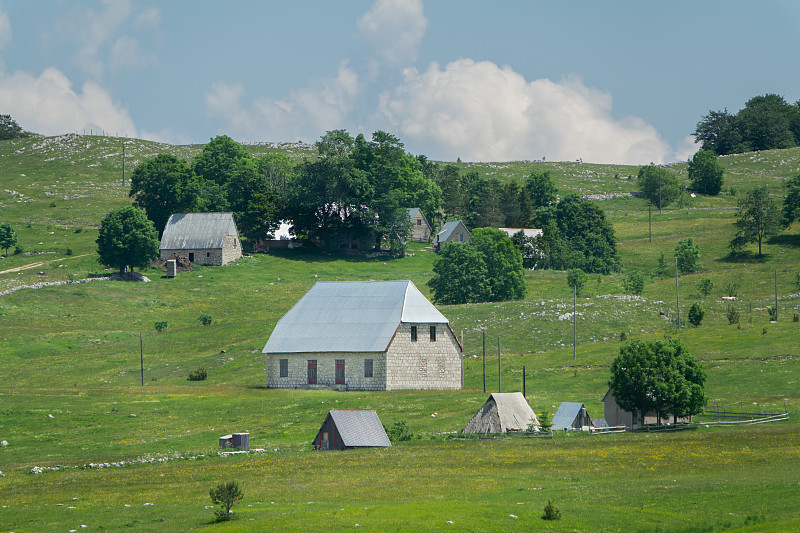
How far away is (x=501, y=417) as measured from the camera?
57125 millimetres

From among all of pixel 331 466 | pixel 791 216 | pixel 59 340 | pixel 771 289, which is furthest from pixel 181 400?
pixel 791 216

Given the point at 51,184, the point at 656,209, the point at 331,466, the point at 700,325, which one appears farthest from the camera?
the point at 51,184

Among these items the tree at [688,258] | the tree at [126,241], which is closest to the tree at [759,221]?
the tree at [688,258]

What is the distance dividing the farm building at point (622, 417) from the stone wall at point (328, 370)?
21.7m

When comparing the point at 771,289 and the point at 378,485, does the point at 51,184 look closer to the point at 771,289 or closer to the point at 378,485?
the point at 771,289

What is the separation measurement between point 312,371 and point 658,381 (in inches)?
1237

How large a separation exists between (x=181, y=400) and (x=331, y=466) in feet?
84.2

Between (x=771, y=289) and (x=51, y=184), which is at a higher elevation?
(x=51, y=184)

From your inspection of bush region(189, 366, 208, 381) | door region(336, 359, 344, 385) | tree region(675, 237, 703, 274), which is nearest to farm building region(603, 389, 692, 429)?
door region(336, 359, 344, 385)

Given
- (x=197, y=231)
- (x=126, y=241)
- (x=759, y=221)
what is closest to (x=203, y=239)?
(x=197, y=231)

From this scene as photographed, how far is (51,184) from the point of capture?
199 m

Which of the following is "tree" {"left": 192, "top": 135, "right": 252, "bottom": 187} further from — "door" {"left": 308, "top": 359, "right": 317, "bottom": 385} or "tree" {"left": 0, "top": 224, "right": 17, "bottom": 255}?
"door" {"left": 308, "top": 359, "right": 317, "bottom": 385}

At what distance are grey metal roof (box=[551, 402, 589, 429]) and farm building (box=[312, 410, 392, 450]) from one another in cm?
1101

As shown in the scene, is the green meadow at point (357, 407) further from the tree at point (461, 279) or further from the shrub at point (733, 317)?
the tree at point (461, 279)
